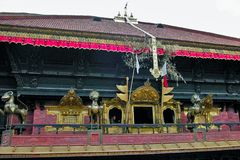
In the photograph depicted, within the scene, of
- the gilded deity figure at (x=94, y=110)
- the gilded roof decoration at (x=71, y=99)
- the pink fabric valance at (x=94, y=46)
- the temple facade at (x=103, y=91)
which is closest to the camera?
the temple facade at (x=103, y=91)

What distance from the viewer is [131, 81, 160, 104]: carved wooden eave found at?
40.8 ft

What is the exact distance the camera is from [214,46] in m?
13.3

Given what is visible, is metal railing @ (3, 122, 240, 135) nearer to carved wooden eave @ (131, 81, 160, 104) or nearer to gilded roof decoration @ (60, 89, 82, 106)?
gilded roof decoration @ (60, 89, 82, 106)

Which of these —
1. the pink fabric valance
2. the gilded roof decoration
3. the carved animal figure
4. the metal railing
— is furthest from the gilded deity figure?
the carved animal figure

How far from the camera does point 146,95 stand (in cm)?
1254

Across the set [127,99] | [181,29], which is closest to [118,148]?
[127,99]

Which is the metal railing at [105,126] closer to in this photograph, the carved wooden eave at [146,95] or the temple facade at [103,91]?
the temple facade at [103,91]

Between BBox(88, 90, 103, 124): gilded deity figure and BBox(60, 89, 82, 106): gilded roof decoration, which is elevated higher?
BBox(60, 89, 82, 106): gilded roof decoration

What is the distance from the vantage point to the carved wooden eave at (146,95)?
12422 millimetres

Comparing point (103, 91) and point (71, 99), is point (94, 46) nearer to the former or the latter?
point (103, 91)

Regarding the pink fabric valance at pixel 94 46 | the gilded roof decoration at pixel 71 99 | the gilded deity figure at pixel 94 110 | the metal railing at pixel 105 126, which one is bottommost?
the metal railing at pixel 105 126

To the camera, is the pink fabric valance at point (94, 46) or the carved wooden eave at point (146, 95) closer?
the pink fabric valance at point (94, 46)

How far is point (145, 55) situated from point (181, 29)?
26.9 feet

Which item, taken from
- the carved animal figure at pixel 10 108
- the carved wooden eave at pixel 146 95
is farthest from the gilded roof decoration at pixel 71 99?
the carved wooden eave at pixel 146 95
